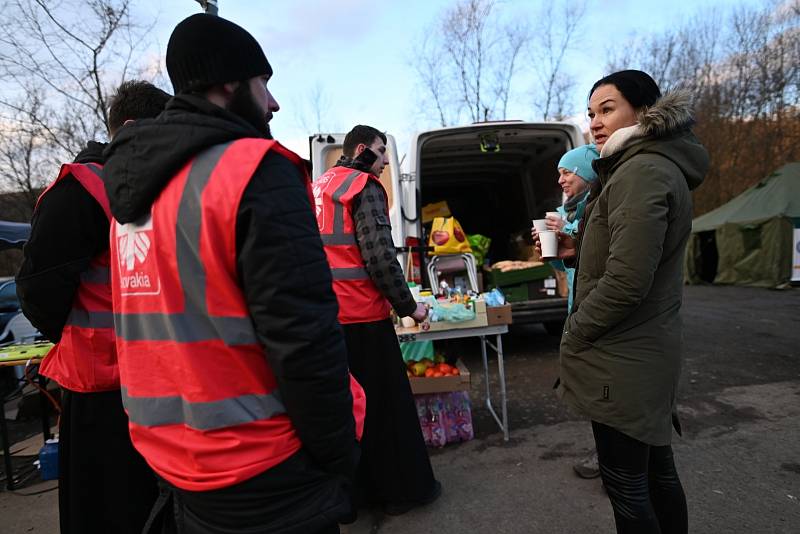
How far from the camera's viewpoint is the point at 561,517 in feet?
8.57

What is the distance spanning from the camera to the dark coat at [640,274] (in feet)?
5.17

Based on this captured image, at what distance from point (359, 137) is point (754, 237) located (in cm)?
1324

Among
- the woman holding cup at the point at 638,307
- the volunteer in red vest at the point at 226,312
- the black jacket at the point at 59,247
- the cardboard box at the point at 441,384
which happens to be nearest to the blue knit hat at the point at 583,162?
the woman holding cup at the point at 638,307

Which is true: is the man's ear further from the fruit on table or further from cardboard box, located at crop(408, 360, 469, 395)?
the fruit on table

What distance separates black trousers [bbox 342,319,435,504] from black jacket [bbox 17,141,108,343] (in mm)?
1412

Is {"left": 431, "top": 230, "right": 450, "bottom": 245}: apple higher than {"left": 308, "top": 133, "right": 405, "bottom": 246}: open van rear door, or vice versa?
{"left": 308, "top": 133, "right": 405, "bottom": 246}: open van rear door

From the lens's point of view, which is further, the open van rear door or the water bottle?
the open van rear door

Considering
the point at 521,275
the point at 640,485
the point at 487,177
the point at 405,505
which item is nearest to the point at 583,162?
the point at 640,485

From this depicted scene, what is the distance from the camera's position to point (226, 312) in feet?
3.49

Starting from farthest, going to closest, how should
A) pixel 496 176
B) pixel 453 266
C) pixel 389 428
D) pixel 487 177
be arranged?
pixel 487 177
pixel 496 176
pixel 453 266
pixel 389 428

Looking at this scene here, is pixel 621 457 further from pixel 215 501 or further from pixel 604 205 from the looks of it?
pixel 215 501

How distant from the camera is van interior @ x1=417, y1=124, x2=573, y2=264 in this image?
229 inches

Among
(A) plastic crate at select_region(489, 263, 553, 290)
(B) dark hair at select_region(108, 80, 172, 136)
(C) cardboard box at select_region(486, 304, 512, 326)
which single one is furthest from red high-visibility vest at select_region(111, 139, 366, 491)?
(A) plastic crate at select_region(489, 263, 553, 290)

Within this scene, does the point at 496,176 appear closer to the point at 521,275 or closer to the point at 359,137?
the point at 521,275
